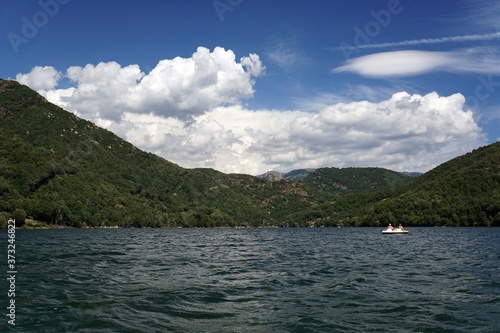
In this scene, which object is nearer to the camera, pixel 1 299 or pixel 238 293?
pixel 1 299

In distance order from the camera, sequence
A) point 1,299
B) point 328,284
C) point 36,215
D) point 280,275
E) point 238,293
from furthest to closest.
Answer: point 36,215
point 280,275
point 328,284
point 238,293
point 1,299

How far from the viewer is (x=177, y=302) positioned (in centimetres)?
2228

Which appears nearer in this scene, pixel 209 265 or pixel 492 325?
pixel 492 325

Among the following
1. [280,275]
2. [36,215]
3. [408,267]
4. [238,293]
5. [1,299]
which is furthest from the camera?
[36,215]

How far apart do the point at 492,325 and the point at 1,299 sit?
24.2 m

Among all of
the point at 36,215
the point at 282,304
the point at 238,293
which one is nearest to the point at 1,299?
the point at 238,293

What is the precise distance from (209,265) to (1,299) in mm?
22337

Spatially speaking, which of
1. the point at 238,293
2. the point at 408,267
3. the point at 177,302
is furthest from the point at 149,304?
the point at 408,267

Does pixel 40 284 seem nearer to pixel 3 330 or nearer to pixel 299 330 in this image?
pixel 3 330

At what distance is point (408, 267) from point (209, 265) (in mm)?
20161

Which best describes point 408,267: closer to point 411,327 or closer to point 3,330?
point 411,327

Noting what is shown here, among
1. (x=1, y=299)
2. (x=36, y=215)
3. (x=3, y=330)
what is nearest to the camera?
(x=3, y=330)

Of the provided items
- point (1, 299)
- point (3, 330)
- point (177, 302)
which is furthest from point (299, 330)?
point (1, 299)

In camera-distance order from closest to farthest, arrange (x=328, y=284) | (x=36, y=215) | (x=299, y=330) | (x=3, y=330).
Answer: (x=3, y=330) → (x=299, y=330) → (x=328, y=284) → (x=36, y=215)
